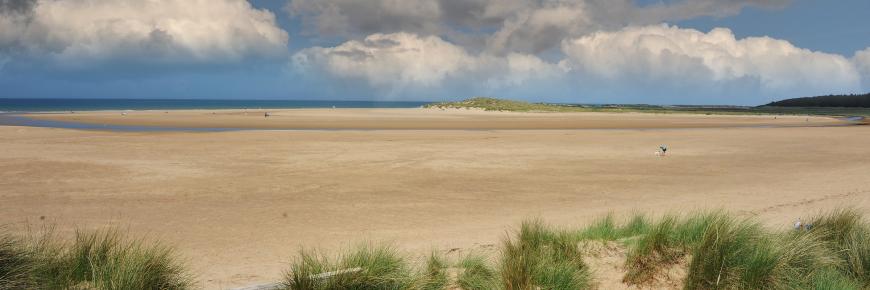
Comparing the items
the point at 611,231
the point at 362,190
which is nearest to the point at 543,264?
the point at 611,231

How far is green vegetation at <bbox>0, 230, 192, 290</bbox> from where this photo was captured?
4738mm

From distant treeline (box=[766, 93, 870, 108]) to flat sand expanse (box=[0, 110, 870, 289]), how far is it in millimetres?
143572

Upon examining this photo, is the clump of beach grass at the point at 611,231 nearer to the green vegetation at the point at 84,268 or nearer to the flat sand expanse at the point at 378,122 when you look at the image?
the green vegetation at the point at 84,268

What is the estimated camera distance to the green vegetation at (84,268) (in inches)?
187

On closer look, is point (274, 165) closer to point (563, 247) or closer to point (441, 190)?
point (441, 190)

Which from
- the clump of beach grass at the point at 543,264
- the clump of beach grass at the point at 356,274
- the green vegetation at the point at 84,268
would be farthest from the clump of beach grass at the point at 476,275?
the green vegetation at the point at 84,268

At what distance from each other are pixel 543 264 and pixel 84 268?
4.47 meters

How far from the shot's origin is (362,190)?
40.3ft

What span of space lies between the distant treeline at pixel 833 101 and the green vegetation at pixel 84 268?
161 meters

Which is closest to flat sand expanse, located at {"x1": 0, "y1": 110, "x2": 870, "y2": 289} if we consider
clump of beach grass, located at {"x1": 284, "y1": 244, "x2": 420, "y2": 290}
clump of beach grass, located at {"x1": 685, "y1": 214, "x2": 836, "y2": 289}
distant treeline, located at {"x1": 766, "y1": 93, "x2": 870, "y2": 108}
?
clump of beach grass, located at {"x1": 284, "y1": 244, "x2": 420, "y2": 290}

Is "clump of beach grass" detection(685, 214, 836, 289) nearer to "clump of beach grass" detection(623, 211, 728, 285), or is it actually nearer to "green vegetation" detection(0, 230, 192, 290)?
"clump of beach grass" detection(623, 211, 728, 285)

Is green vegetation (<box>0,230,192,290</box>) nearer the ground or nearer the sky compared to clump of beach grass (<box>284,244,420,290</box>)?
nearer the sky

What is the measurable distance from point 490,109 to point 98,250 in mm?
69569

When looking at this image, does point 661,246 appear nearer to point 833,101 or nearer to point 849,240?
point 849,240
